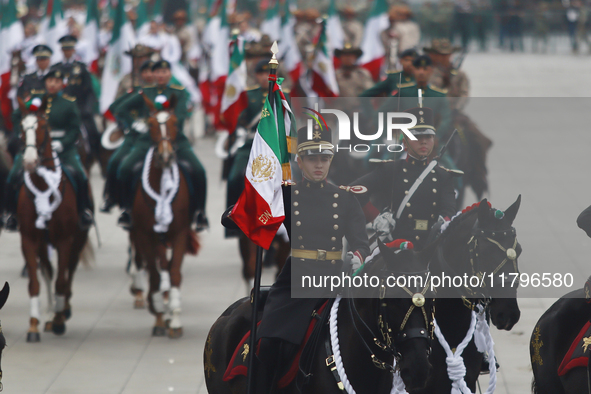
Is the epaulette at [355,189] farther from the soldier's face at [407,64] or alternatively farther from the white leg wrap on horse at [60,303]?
the soldier's face at [407,64]

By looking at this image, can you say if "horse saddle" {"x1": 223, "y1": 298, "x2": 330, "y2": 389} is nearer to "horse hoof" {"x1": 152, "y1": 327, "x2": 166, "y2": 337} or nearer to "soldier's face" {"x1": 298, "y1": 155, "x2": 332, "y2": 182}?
"soldier's face" {"x1": 298, "y1": 155, "x2": 332, "y2": 182}

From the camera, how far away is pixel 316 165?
231 inches

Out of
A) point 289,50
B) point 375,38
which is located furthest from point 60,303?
point 375,38

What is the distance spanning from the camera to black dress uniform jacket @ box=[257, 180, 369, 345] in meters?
5.79

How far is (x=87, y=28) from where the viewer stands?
67.1 ft

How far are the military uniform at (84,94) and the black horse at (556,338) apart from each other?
969cm

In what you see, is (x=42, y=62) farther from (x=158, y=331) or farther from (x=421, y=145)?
(x=421, y=145)

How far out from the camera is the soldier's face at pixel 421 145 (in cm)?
646

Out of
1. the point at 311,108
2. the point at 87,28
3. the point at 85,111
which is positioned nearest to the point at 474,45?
the point at 87,28

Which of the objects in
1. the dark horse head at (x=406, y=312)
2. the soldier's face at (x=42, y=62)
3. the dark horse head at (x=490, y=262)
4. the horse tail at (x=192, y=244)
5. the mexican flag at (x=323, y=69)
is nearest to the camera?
the dark horse head at (x=406, y=312)

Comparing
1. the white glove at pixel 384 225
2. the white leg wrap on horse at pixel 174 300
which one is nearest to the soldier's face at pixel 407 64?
the white leg wrap on horse at pixel 174 300

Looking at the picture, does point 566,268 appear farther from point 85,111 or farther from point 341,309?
point 85,111

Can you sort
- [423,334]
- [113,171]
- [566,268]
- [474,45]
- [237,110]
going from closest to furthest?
[423,334] → [566,268] → [113,171] → [237,110] → [474,45]

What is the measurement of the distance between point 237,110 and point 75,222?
2.93 m
